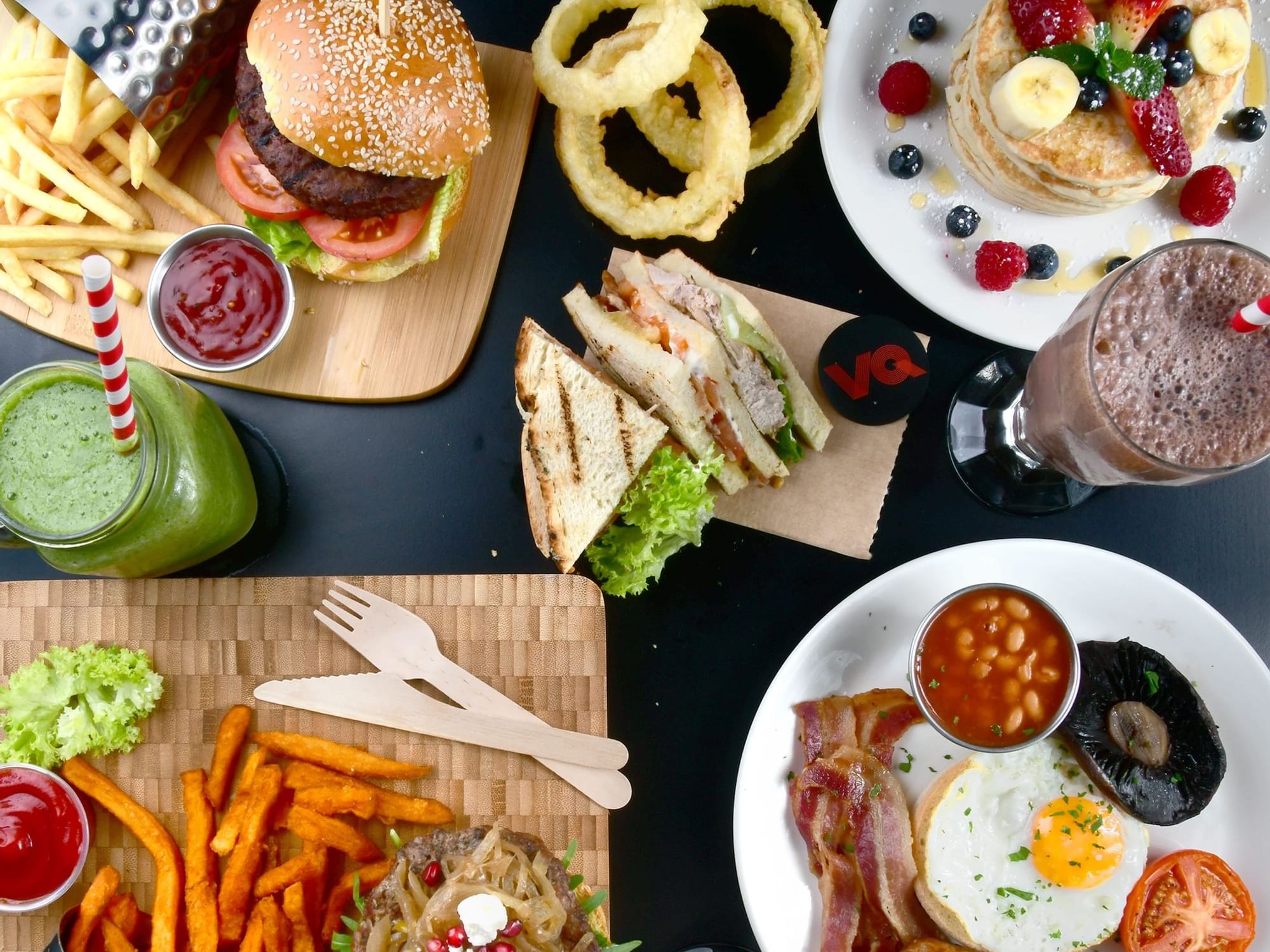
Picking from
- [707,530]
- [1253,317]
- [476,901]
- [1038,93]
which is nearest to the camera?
[476,901]

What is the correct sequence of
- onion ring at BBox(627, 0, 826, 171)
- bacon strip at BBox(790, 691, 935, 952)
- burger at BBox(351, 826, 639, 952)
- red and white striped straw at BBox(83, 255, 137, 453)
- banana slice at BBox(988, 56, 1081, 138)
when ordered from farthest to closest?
onion ring at BBox(627, 0, 826, 171) → bacon strip at BBox(790, 691, 935, 952) → banana slice at BBox(988, 56, 1081, 138) → burger at BBox(351, 826, 639, 952) → red and white striped straw at BBox(83, 255, 137, 453)

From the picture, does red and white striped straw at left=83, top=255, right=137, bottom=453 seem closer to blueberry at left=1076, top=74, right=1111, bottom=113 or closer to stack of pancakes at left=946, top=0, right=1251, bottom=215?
stack of pancakes at left=946, top=0, right=1251, bottom=215

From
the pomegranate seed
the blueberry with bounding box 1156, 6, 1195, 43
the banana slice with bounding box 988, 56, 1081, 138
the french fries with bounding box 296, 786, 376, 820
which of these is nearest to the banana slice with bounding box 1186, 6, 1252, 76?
the blueberry with bounding box 1156, 6, 1195, 43

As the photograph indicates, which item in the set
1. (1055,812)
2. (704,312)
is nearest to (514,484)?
(704,312)

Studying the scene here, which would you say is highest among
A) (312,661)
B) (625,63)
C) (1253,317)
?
(1253,317)

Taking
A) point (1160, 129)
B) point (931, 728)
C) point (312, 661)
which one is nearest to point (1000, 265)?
point (1160, 129)

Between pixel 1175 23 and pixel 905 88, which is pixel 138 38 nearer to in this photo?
pixel 905 88

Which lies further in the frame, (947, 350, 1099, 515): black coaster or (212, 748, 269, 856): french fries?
(947, 350, 1099, 515): black coaster
